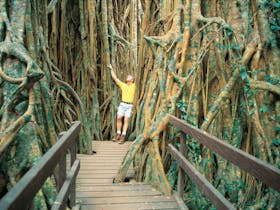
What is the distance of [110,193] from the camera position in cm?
321

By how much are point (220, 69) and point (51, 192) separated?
2461mm

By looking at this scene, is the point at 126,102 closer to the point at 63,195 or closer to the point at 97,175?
the point at 97,175

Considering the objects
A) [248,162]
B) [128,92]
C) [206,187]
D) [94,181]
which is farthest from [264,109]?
[128,92]

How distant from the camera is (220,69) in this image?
3.54m

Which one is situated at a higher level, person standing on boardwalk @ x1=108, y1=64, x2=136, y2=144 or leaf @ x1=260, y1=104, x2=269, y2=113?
leaf @ x1=260, y1=104, x2=269, y2=113

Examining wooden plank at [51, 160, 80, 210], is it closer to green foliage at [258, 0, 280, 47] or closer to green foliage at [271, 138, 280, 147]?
green foliage at [271, 138, 280, 147]

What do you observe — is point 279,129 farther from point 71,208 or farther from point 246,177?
point 71,208

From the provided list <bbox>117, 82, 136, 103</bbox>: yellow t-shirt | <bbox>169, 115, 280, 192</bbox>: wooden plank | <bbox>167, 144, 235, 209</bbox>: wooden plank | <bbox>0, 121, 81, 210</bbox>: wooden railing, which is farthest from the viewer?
<bbox>117, 82, 136, 103</bbox>: yellow t-shirt

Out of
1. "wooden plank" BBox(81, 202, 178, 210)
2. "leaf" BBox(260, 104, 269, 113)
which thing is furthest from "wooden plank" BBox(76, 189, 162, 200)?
"leaf" BBox(260, 104, 269, 113)

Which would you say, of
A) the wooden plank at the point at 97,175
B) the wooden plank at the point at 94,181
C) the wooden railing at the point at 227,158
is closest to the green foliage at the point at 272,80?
the wooden railing at the point at 227,158

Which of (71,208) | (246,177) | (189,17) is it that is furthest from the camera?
(189,17)

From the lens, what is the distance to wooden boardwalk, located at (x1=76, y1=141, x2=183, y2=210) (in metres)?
2.90

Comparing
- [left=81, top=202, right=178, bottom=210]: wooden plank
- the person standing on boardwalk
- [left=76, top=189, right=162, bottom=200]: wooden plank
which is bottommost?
[left=76, top=189, right=162, bottom=200]: wooden plank

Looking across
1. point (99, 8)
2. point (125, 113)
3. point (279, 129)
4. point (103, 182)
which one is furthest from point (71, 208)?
point (99, 8)
